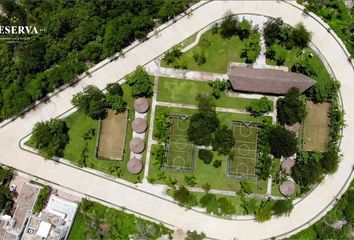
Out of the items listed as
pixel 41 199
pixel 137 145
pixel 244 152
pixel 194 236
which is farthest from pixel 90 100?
pixel 194 236

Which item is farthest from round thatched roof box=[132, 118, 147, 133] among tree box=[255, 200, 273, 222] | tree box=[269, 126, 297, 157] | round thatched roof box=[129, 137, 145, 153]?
tree box=[255, 200, 273, 222]

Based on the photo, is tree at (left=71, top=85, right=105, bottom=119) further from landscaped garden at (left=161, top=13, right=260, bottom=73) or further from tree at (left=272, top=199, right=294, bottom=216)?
tree at (left=272, top=199, right=294, bottom=216)

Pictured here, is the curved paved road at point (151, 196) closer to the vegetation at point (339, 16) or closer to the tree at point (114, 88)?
the tree at point (114, 88)

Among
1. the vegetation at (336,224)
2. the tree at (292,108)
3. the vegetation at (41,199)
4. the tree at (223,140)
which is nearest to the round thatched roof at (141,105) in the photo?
the tree at (223,140)

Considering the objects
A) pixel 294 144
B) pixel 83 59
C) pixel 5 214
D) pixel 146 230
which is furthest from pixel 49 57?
pixel 294 144

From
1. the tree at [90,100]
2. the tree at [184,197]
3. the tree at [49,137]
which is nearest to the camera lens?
the tree at [49,137]

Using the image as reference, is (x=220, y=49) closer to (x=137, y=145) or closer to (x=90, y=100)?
(x=137, y=145)
